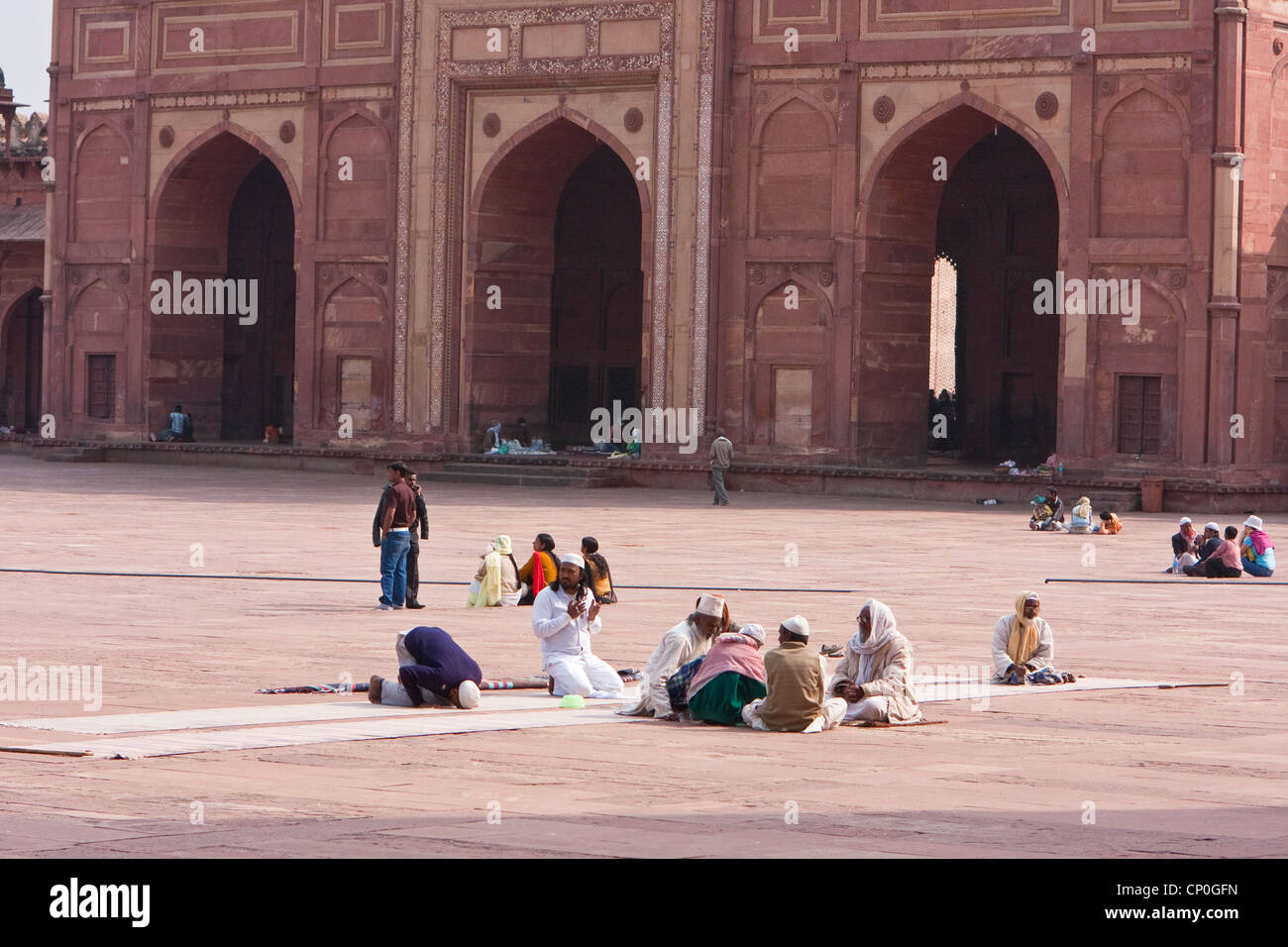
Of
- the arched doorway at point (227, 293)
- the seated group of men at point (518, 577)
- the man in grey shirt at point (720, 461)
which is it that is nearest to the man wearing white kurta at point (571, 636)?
the seated group of men at point (518, 577)

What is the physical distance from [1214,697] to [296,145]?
24314mm

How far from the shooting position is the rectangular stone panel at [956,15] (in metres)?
27.8

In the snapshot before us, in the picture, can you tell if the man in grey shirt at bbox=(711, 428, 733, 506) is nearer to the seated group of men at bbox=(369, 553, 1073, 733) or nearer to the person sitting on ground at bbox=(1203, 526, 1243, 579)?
the person sitting on ground at bbox=(1203, 526, 1243, 579)

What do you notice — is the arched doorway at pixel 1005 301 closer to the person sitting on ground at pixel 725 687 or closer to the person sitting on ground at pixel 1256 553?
the person sitting on ground at pixel 1256 553

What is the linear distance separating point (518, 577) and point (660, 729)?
5685 millimetres

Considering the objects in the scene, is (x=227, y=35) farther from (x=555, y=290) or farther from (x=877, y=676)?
(x=877, y=676)

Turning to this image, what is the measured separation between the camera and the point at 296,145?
1326 inches

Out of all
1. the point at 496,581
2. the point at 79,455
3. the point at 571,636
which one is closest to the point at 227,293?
the point at 79,455

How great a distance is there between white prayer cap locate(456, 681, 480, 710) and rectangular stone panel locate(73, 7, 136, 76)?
26591mm

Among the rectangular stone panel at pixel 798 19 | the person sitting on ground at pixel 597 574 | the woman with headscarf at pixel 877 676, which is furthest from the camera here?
the rectangular stone panel at pixel 798 19

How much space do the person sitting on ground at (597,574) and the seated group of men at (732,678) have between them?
11.2 ft

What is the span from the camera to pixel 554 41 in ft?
103

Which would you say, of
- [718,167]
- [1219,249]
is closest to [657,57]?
[718,167]
